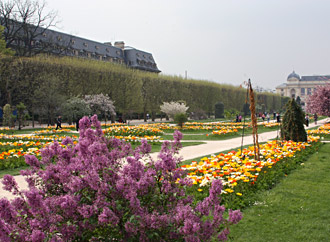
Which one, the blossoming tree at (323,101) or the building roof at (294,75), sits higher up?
the building roof at (294,75)

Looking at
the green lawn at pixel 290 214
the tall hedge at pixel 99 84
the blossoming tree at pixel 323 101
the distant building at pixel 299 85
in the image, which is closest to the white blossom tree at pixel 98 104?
the tall hedge at pixel 99 84

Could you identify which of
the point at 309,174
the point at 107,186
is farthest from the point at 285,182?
the point at 107,186

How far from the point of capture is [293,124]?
42.8 feet

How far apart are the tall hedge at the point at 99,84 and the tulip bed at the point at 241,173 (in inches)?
1014

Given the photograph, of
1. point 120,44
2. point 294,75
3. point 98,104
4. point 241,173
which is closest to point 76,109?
point 98,104

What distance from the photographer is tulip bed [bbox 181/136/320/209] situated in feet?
19.6

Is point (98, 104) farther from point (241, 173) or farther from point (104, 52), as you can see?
point (104, 52)

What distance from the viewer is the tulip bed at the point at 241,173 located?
19.6ft

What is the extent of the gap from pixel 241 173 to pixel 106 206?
491 centimetres

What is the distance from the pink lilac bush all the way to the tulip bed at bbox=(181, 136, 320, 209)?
175cm

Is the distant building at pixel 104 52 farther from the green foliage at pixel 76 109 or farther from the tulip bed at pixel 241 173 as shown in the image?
the tulip bed at pixel 241 173

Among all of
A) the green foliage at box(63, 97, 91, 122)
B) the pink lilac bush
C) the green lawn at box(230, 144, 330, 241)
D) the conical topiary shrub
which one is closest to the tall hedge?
the green foliage at box(63, 97, 91, 122)

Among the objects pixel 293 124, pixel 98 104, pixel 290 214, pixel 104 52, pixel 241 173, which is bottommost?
pixel 290 214

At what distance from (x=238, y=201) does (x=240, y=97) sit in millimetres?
61578
